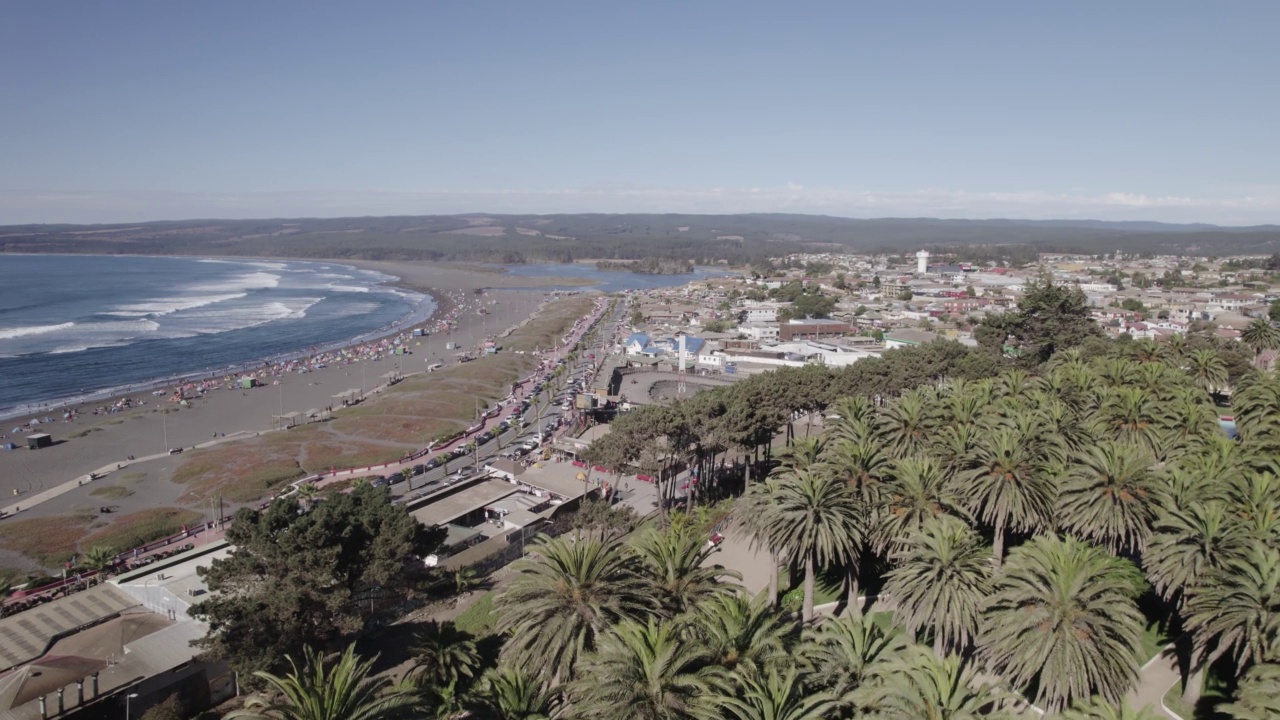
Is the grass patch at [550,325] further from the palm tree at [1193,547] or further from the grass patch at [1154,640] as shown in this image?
the palm tree at [1193,547]

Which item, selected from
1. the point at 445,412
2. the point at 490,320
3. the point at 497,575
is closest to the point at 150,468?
the point at 445,412

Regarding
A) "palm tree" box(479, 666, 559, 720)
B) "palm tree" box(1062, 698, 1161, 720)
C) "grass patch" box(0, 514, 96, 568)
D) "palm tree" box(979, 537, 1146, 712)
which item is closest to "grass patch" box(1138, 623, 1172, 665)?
"palm tree" box(979, 537, 1146, 712)

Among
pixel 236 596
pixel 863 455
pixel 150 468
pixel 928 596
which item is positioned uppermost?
pixel 863 455

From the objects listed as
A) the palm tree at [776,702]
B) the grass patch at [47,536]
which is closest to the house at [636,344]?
the grass patch at [47,536]

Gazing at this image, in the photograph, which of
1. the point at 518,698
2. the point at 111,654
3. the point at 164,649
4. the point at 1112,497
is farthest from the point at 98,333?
the point at 1112,497

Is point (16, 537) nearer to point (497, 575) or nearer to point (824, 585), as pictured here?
point (497, 575)

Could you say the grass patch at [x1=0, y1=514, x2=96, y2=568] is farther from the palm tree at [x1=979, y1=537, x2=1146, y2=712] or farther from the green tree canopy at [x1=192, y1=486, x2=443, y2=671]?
the palm tree at [x1=979, y1=537, x2=1146, y2=712]

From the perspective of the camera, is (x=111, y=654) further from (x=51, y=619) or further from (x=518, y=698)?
(x=518, y=698)

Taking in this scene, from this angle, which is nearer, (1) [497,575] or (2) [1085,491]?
(2) [1085,491]
